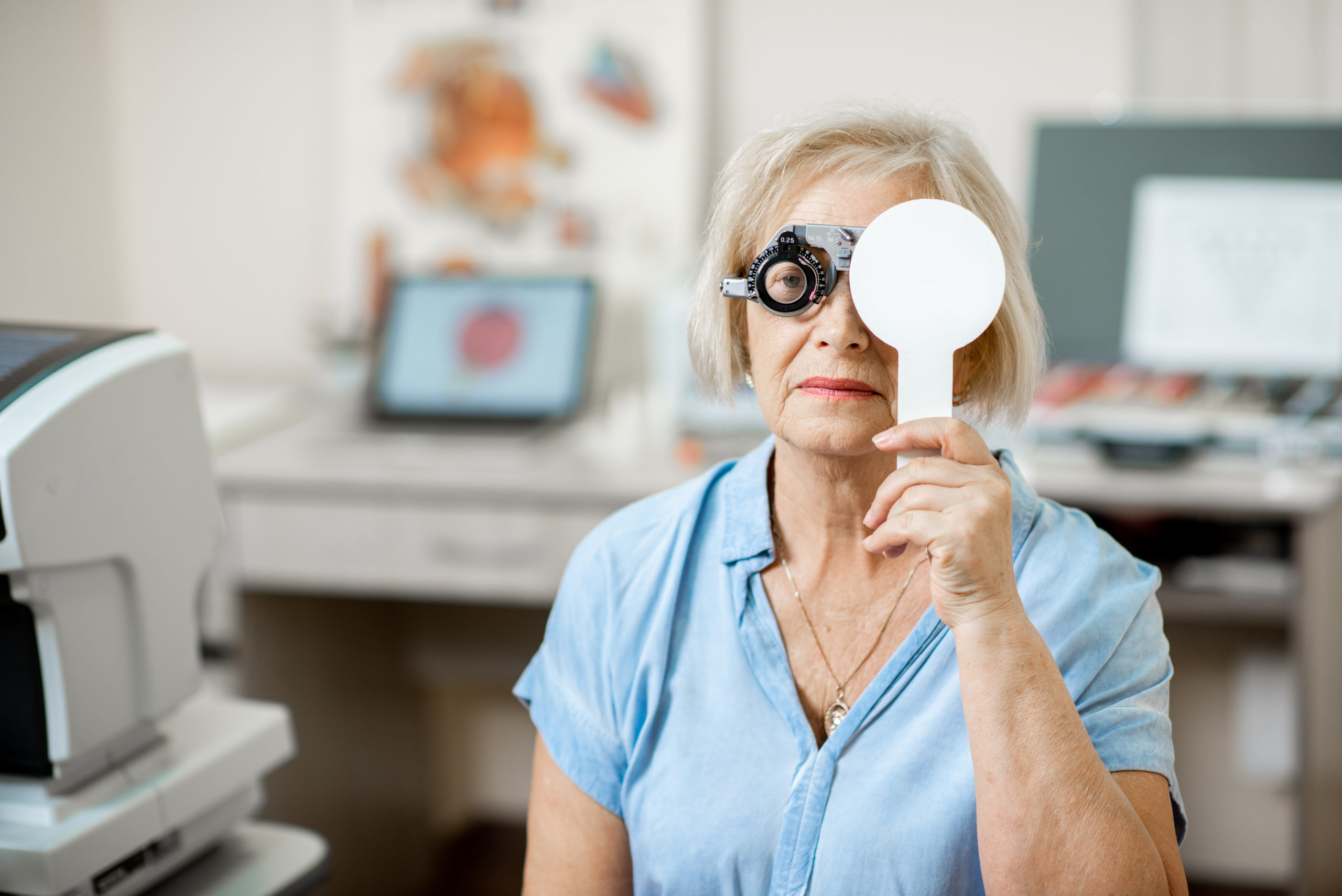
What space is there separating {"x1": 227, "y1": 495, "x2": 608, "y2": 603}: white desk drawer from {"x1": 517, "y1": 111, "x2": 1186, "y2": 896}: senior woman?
0.94m

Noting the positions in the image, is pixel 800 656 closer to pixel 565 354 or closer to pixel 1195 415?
pixel 1195 415

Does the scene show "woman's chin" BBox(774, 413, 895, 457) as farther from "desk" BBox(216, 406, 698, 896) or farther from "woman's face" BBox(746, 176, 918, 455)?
"desk" BBox(216, 406, 698, 896)

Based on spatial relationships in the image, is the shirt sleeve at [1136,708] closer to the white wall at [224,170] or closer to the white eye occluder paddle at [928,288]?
the white eye occluder paddle at [928,288]

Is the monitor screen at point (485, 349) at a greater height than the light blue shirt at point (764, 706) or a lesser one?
greater

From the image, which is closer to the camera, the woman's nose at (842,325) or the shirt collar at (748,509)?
the woman's nose at (842,325)

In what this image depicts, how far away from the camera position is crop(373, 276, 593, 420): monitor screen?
8.04 feet

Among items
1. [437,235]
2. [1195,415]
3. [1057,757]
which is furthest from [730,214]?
[437,235]

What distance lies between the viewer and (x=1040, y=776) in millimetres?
855

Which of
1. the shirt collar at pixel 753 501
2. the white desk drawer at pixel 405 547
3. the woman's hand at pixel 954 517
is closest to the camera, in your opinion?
the woman's hand at pixel 954 517

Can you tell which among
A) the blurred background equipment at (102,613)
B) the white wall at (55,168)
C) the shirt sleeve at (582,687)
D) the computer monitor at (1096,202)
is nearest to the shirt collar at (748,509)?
the shirt sleeve at (582,687)

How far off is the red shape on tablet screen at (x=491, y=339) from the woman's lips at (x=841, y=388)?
1579mm

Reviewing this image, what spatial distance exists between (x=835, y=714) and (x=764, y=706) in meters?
0.06

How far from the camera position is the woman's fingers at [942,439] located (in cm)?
87

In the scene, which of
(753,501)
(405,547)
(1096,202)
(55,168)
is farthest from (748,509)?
(55,168)
